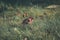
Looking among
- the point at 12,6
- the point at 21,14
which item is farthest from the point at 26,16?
the point at 12,6

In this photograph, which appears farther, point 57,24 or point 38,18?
point 38,18

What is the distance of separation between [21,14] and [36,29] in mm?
732

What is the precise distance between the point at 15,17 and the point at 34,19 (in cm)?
42

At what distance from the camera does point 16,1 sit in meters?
5.23

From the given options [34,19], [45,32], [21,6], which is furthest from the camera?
[21,6]

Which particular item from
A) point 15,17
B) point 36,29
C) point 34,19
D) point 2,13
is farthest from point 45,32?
point 2,13

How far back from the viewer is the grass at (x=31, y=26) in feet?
13.9

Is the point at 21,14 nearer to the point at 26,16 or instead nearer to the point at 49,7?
the point at 26,16

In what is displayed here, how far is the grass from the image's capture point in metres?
4.24

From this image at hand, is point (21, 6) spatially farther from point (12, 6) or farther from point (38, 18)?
point (38, 18)

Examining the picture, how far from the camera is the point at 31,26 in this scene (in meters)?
4.48

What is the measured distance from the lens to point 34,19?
4.74 m

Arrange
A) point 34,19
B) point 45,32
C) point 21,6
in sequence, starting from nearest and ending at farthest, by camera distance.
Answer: point 45,32
point 34,19
point 21,6

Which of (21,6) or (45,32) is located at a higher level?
(21,6)
